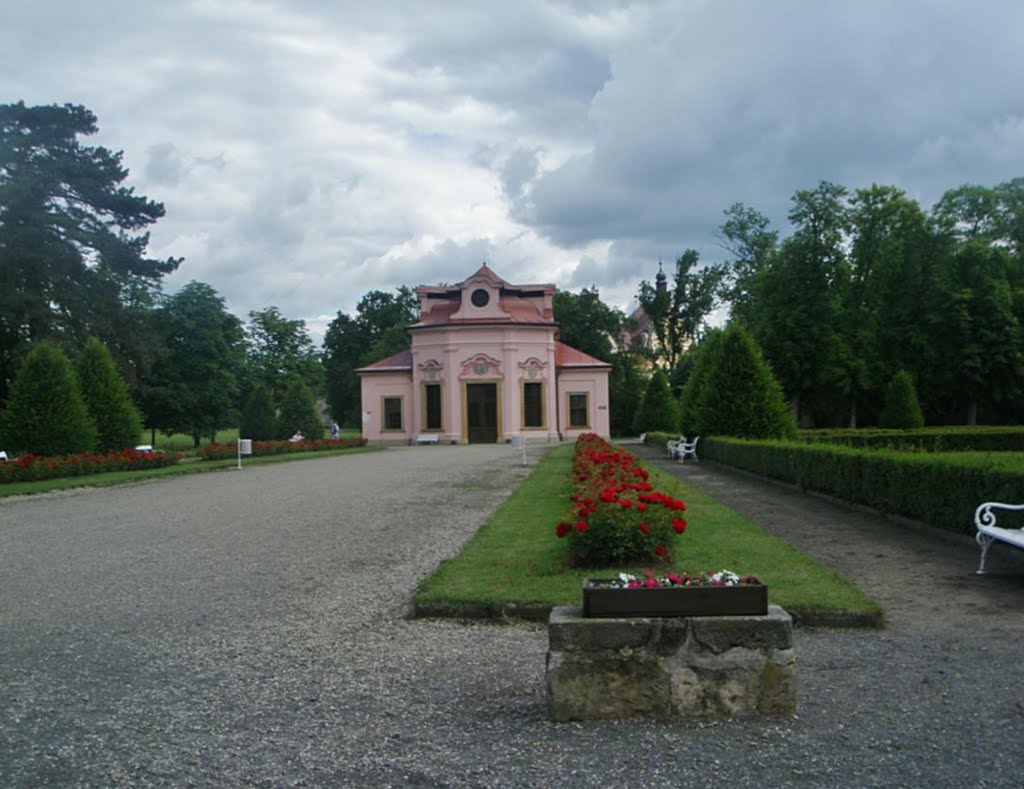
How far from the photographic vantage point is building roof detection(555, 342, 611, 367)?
5059cm

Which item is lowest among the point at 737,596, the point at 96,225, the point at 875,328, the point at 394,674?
the point at 394,674

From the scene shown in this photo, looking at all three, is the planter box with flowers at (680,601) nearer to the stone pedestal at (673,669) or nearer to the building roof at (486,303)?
the stone pedestal at (673,669)

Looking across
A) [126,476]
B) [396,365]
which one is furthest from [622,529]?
[396,365]

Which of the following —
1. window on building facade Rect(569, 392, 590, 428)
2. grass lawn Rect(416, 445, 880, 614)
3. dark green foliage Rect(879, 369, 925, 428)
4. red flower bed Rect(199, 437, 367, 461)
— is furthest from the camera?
window on building facade Rect(569, 392, 590, 428)

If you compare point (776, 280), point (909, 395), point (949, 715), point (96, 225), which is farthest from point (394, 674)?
point (776, 280)

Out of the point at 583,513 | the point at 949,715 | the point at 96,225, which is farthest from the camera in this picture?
the point at 96,225

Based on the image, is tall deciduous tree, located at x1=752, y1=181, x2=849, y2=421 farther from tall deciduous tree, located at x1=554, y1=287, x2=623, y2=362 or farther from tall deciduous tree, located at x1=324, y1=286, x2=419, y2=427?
tall deciduous tree, located at x1=324, y1=286, x2=419, y2=427

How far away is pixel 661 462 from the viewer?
27.2 m

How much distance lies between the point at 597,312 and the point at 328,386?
25.2 m

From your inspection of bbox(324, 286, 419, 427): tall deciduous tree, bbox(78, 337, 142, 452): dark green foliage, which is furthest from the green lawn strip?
bbox(324, 286, 419, 427): tall deciduous tree

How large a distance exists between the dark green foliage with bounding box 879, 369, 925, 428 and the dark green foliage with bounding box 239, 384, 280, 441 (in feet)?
97.6

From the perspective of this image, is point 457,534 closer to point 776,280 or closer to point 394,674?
point 394,674

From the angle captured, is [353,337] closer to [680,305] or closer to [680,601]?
[680,305]

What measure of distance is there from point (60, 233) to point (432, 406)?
20.7 metres
